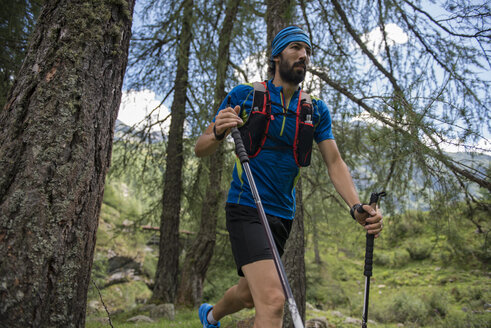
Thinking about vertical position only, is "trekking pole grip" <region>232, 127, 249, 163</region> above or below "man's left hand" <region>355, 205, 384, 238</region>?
above

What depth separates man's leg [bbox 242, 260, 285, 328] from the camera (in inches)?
83.5

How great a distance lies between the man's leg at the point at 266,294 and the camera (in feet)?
6.96

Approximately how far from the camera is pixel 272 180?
105 inches

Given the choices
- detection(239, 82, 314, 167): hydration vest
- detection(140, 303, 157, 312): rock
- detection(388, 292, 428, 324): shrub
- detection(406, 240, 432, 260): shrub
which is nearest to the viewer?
detection(239, 82, 314, 167): hydration vest

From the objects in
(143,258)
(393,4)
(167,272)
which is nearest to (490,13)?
(393,4)

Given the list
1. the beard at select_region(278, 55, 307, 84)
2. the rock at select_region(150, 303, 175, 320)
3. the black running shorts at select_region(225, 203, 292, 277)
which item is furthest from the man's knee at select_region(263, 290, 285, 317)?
the rock at select_region(150, 303, 175, 320)

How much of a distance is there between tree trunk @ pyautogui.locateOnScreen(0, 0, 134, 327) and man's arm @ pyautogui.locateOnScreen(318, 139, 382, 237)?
1.65m

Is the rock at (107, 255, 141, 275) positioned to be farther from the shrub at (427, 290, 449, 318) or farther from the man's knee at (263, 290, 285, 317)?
the man's knee at (263, 290, 285, 317)

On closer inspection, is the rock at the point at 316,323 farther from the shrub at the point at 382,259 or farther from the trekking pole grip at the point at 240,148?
the shrub at the point at 382,259

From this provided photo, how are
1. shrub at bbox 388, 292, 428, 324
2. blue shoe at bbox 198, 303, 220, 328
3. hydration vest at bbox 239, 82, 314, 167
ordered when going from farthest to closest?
1. shrub at bbox 388, 292, 428, 324
2. blue shoe at bbox 198, 303, 220, 328
3. hydration vest at bbox 239, 82, 314, 167

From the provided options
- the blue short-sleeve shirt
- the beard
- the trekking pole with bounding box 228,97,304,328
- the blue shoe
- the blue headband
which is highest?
the blue headband

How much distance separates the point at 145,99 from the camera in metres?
8.59

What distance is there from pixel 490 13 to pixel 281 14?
238 centimetres

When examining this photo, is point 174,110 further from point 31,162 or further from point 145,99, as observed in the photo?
point 31,162
